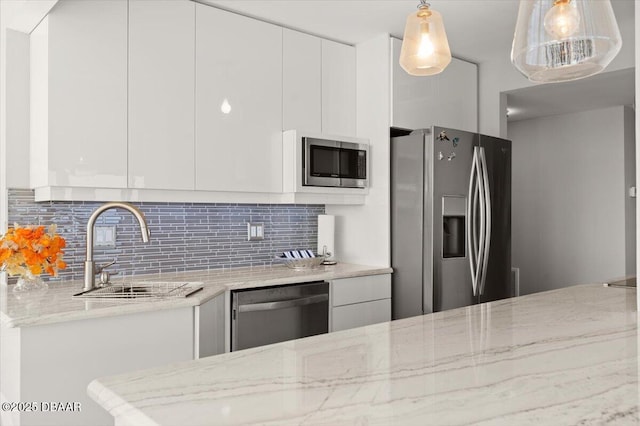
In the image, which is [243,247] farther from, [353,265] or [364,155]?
[364,155]

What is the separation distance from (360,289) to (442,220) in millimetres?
→ 682

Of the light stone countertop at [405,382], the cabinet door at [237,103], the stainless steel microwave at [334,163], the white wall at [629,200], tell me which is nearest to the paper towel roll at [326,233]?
the stainless steel microwave at [334,163]

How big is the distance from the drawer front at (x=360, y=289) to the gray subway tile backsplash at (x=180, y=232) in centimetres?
62

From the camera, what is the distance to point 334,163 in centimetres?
341

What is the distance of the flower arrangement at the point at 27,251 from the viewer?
217 centimetres

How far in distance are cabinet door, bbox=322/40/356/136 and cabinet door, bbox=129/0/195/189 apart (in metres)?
0.97

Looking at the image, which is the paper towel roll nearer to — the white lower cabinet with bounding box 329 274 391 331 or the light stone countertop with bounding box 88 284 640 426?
the white lower cabinet with bounding box 329 274 391 331

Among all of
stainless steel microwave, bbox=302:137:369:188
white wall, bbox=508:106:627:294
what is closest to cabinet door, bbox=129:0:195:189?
stainless steel microwave, bbox=302:137:369:188

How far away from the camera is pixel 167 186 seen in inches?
109

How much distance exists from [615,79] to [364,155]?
2.12 meters

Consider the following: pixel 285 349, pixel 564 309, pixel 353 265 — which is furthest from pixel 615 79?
pixel 285 349

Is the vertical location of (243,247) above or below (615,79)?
below

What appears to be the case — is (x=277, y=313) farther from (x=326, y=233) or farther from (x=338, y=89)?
(x=338, y=89)

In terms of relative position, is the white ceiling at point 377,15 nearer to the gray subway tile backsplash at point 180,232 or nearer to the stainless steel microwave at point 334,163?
the stainless steel microwave at point 334,163
